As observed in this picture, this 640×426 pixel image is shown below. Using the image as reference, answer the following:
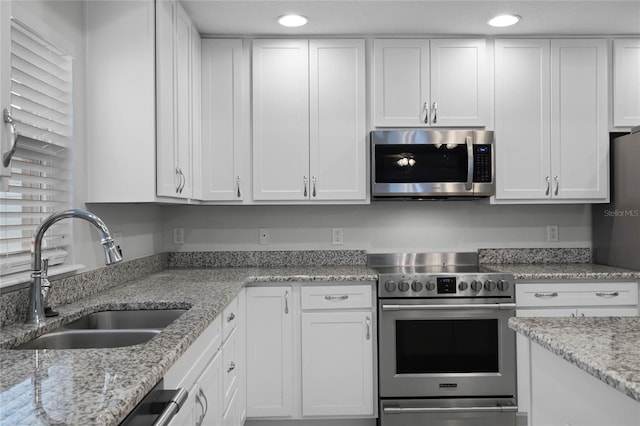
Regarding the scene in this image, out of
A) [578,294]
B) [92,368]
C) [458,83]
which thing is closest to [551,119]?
[458,83]

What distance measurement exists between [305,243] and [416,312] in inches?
37.7

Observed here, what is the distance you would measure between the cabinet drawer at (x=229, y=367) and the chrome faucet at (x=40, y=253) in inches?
29.2

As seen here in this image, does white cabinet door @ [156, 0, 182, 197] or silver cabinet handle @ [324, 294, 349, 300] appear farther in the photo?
silver cabinet handle @ [324, 294, 349, 300]

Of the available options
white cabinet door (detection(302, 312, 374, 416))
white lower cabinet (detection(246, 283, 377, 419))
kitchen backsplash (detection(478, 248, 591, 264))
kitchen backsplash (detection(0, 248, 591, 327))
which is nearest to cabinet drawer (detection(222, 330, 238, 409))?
white lower cabinet (detection(246, 283, 377, 419))

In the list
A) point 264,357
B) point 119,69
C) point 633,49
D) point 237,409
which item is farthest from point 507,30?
point 237,409

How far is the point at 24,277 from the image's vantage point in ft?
5.50

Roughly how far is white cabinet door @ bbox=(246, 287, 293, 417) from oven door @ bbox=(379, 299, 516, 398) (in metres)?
0.54

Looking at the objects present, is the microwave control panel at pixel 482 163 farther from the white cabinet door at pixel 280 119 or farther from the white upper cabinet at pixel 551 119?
the white cabinet door at pixel 280 119

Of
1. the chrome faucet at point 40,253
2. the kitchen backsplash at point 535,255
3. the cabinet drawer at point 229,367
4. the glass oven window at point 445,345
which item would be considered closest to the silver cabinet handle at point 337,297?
the glass oven window at point 445,345

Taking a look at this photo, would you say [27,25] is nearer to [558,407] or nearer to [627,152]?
[558,407]

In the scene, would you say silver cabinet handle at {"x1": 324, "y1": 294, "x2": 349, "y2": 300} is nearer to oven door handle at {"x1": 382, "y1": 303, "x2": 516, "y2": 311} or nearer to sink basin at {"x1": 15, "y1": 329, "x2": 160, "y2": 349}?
oven door handle at {"x1": 382, "y1": 303, "x2": 516, "y2": 311}

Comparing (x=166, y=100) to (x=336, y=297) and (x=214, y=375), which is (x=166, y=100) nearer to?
(x=214, y=375)

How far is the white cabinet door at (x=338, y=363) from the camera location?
8.91 ft

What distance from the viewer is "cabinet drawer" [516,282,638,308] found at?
108 inches
